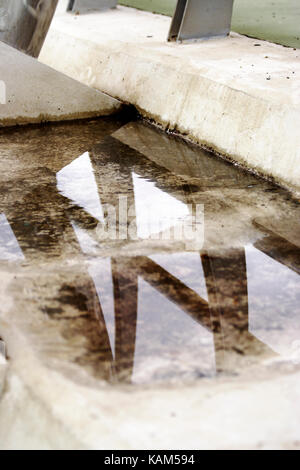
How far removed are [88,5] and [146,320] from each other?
5170mm

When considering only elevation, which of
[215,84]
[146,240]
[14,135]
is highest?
[215,84]

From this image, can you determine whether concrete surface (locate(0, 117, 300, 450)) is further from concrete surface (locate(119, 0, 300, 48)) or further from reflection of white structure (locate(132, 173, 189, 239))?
concrete surface (locate(119, 0, 300, 48))

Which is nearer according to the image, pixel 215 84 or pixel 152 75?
pixel 215 84

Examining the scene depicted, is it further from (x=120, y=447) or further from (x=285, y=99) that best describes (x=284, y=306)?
(x=285, y=99)

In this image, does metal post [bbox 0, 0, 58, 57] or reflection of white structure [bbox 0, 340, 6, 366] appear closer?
reflection of white structure [bbox 0, 340, 6, 366]

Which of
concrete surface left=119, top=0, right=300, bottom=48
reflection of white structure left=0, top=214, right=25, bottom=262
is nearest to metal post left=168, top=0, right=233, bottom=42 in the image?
concrete surface left=119, top=0, right=300, bottom=48

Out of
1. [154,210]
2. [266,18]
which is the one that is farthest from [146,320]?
[266,18]

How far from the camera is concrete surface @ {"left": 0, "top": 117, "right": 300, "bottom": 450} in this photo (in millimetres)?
1388

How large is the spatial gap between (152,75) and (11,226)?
201 centimetres

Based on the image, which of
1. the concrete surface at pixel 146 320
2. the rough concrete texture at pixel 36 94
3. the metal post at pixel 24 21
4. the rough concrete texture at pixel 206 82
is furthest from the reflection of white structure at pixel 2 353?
the metal post at pixel 24 21

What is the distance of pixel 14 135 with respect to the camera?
3713 millimetres

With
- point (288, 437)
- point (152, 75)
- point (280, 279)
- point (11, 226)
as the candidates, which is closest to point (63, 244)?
point (11, 226)

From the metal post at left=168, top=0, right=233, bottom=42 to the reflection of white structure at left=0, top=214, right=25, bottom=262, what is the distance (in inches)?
109

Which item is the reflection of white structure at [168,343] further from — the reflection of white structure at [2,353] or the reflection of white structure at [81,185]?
the reflection of white structure at [81,185]
